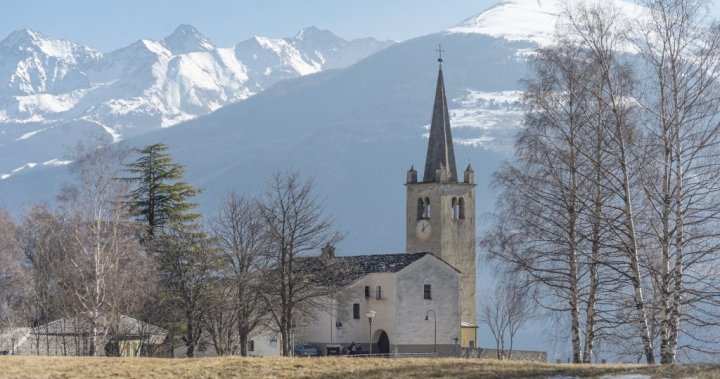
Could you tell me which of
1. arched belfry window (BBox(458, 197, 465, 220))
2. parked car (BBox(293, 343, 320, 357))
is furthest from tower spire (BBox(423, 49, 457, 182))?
parked car (BBox(293, 343, 320, 357))

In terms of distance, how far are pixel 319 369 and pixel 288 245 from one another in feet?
86.5

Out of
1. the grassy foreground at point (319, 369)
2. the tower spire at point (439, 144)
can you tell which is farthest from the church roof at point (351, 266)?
the grassy foreground at point (319, 369)

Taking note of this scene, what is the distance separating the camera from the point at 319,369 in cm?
3130

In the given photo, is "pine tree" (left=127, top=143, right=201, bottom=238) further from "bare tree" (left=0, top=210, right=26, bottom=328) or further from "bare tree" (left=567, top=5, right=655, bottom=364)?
"bare tree" (left=567, top=5, right=655, bottom=364)

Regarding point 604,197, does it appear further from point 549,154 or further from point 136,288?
point 136,288

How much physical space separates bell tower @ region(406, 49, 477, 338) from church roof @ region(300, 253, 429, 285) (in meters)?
9.53

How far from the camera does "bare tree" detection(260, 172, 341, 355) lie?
56.6 m

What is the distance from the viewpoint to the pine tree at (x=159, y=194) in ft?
227

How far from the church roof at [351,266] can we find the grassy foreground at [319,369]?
98.2ft

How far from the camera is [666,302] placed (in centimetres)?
3111

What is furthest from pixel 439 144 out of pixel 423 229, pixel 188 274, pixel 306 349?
pixel 188 274

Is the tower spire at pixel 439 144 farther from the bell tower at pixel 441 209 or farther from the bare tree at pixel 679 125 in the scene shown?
the bare tree at pixel 679 125

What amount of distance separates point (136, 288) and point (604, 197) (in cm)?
2403

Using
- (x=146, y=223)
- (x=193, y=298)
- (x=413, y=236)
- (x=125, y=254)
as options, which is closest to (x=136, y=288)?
(x=125, y=254)
